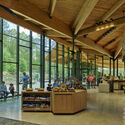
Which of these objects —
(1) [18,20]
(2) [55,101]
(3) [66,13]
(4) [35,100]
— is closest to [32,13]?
(3) [66,13]

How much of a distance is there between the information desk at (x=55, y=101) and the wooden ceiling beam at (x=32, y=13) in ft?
10.4

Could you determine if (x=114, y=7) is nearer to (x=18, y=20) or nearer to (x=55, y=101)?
(x=55, y=101)

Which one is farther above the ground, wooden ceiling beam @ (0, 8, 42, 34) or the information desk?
wooden ceiling beam @ (0, 8, 42, 34)

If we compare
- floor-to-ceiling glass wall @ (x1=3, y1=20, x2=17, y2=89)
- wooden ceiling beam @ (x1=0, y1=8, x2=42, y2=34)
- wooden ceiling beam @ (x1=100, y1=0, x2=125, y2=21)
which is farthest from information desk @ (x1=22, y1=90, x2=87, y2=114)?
wooden ceiling beam @ (x1=0, y1=8, x2=42, y2=34)

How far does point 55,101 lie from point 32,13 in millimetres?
3734

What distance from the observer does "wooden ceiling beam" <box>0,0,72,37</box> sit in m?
6.28

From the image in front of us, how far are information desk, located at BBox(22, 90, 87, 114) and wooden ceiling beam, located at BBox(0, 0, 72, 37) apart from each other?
3.17 metres

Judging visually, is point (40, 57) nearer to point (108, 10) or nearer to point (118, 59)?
point (108, 10)

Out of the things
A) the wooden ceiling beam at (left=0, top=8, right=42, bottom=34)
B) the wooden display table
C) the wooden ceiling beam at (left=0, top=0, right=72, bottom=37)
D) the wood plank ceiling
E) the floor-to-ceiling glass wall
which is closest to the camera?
the wooden ceiling beam at (left=0, top=0, right=72, bottom=37)

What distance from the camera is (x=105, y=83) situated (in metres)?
14.2

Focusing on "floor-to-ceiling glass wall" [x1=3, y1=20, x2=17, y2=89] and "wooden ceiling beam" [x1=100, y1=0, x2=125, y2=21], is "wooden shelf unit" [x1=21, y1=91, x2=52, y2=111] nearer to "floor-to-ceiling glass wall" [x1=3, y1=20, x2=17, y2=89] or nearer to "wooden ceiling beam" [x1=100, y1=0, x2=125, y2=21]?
"floor-to-ceiling glass wall" [x1=3, y1=20, x2=17, y2=89]

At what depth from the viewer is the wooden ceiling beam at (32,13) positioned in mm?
6280

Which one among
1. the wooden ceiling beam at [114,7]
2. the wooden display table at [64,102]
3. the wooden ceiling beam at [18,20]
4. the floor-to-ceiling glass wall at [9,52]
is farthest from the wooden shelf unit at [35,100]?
the wooden ceiling beam at [114,7]

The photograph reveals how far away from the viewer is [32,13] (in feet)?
23.8
